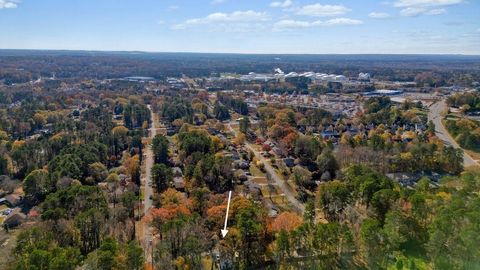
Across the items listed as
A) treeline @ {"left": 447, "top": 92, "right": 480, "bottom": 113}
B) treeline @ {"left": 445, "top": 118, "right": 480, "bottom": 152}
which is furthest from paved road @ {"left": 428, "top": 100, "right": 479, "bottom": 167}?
treeline @ {"left": 447, "top": 92, "right": 480, "bottom": 113}

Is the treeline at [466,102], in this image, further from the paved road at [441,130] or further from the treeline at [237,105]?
the treeline at [237,105]

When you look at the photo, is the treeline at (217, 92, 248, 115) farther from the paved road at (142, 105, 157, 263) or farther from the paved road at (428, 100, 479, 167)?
the paved road at (428, 100, 479, 167)

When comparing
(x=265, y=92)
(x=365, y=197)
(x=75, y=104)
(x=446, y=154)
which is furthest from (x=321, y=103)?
(x=365, y=197)

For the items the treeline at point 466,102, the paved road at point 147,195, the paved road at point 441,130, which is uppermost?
the treeline at point 466,102

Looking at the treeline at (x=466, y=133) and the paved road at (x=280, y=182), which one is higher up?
the treeline at (x=466, y=133)

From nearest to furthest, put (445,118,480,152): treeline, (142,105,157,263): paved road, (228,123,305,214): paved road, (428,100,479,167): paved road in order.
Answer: (142,105,157,263): paved road < (228,123,305,214): paved road < (428,100,479,167): paved road < (445,118,480,152): treeline

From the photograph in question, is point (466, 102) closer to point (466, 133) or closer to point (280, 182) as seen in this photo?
point (466, 133)

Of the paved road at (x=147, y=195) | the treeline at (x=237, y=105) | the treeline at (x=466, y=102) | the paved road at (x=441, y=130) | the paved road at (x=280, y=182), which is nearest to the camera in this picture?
the paved road at (x=147, y=195)

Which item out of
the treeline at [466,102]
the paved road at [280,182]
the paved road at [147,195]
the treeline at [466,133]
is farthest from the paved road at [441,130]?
the paved road at [147,195]

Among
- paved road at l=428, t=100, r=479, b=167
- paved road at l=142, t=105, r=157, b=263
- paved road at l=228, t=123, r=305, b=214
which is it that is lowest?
paved road at l=142, t=105, r=157, b=263

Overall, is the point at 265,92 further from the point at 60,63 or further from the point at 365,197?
the point at 60,63

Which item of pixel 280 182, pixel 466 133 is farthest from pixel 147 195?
pixel 466 133
